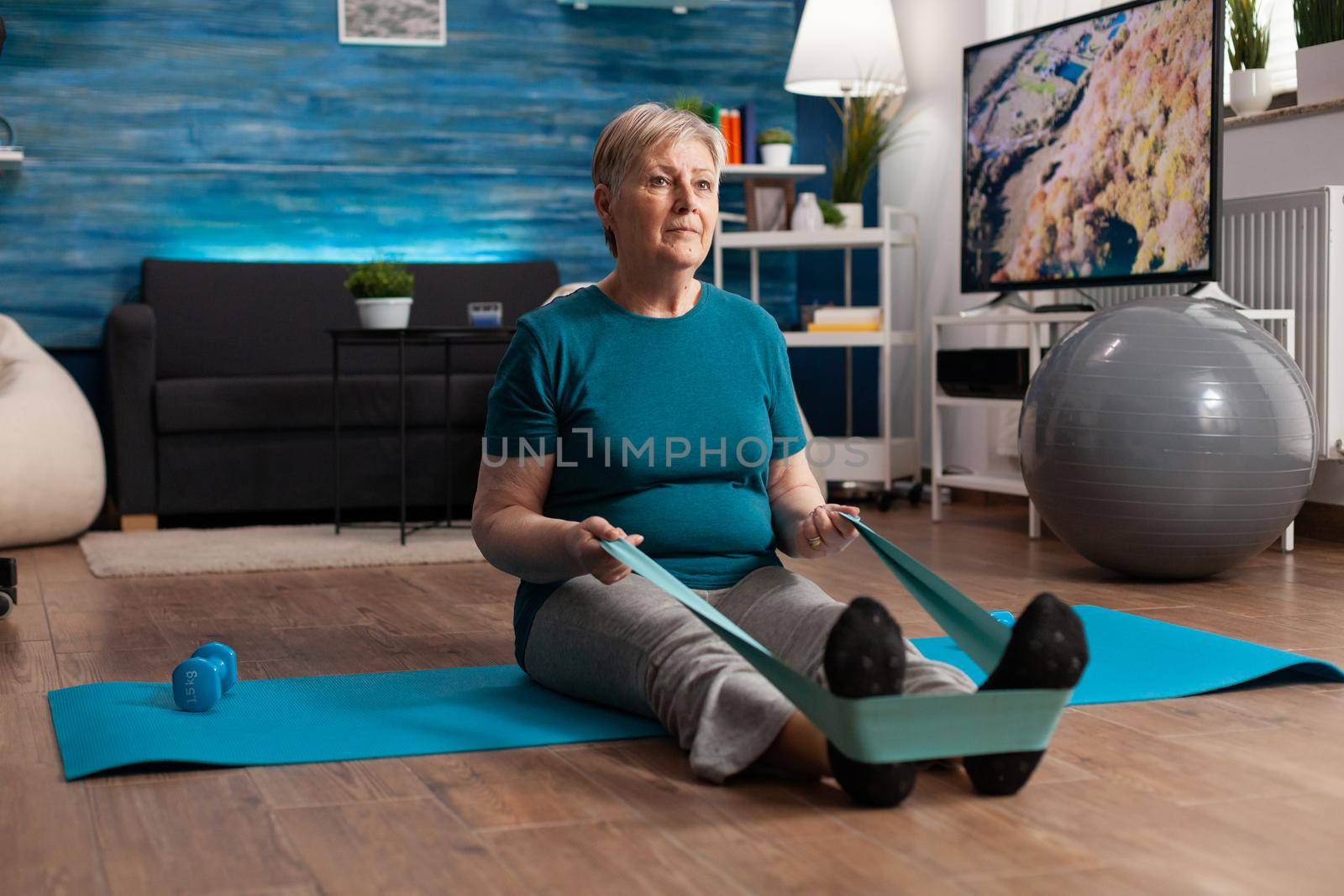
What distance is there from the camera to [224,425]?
4.44 metres

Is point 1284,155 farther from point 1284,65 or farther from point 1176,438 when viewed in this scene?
point 1176,438

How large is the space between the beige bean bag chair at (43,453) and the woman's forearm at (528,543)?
7.98 feet

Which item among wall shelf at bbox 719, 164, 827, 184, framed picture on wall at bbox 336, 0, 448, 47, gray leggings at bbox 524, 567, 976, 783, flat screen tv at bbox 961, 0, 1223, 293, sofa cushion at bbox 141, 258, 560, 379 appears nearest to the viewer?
gray leggings at bbox 524, 567, 976, 783

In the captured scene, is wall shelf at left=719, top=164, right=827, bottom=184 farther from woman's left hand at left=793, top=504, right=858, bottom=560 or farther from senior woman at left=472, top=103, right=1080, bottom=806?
woman's left hand at left=793, top=504, right=858, bottom=560

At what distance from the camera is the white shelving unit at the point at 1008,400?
370 cm

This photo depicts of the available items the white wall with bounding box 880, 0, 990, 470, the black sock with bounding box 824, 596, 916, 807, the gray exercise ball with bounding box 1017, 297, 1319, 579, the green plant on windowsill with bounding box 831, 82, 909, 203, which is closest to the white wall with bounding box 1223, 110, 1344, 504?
the gray exercise ball with bounding box 1017, 297, 1319, 579

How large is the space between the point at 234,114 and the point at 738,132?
181 centimetres

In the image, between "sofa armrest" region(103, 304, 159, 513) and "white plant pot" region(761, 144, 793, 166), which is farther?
"white plant pot" region(761, 144, 793, 166)

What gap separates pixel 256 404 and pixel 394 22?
1.69 metres

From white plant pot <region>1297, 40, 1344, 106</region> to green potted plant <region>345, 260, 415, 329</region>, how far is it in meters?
2.39

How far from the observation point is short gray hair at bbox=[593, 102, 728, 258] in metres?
1.88

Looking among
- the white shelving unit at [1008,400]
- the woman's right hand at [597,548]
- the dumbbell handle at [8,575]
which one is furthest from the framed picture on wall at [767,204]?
the woman's right hand at [597,548]

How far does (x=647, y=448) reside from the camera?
1.92 meters

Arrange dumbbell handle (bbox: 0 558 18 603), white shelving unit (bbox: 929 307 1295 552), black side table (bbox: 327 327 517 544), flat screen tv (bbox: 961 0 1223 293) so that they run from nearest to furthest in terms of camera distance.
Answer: dumbbell handle (bbox: 0 558 18 603), flat screen tv (bbox: 961 0 1223 293), white shelving unit (bbox: 929 307 1295 552), black side table (bbox: 327 327 517 544)
